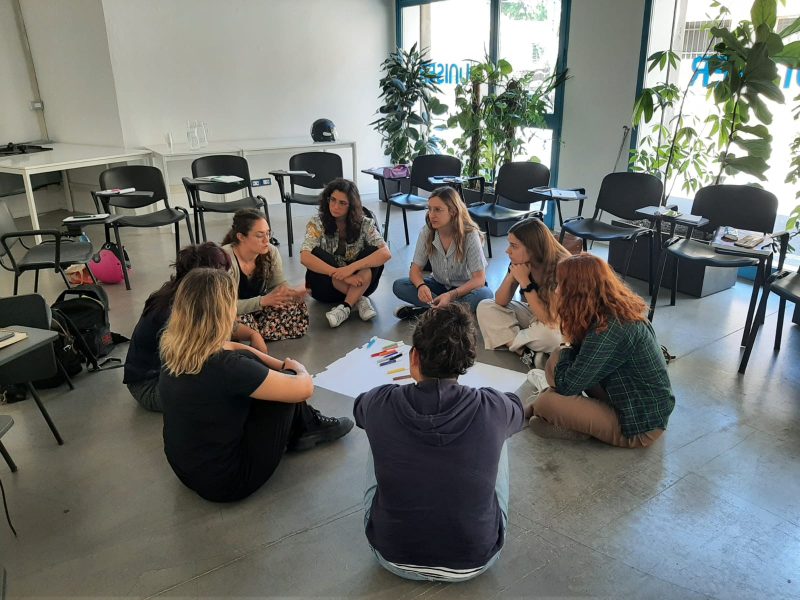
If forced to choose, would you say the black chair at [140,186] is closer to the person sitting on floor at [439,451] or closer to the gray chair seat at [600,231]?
the gray chair seat at [600,231]

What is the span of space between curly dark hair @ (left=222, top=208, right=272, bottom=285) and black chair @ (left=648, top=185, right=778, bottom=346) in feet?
8.42

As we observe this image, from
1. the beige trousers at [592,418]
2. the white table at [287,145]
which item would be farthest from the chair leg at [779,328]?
the white table at [287,145]

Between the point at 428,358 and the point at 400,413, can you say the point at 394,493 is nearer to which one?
the point at 400,413

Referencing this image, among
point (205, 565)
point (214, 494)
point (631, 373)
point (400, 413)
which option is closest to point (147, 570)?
point (205, 565)

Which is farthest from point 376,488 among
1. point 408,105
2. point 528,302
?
point 408,105

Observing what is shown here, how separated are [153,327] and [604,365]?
6.44 feet

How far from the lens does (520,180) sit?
573cm

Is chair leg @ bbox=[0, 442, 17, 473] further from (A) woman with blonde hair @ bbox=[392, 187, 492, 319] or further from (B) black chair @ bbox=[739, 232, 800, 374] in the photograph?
(B) black chair @ bbox=[739, 232, 800, 374]

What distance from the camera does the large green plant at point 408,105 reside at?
7.32 m

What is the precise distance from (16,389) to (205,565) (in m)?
1.80

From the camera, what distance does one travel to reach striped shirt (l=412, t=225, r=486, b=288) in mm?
3924

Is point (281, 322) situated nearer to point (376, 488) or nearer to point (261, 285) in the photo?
point (261, 285)

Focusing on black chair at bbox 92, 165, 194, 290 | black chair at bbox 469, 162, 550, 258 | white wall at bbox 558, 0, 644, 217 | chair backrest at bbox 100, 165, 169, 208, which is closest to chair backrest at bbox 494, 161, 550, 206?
black chair at bbox 469, 162, 550, 258

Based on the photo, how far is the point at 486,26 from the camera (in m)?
7.32
